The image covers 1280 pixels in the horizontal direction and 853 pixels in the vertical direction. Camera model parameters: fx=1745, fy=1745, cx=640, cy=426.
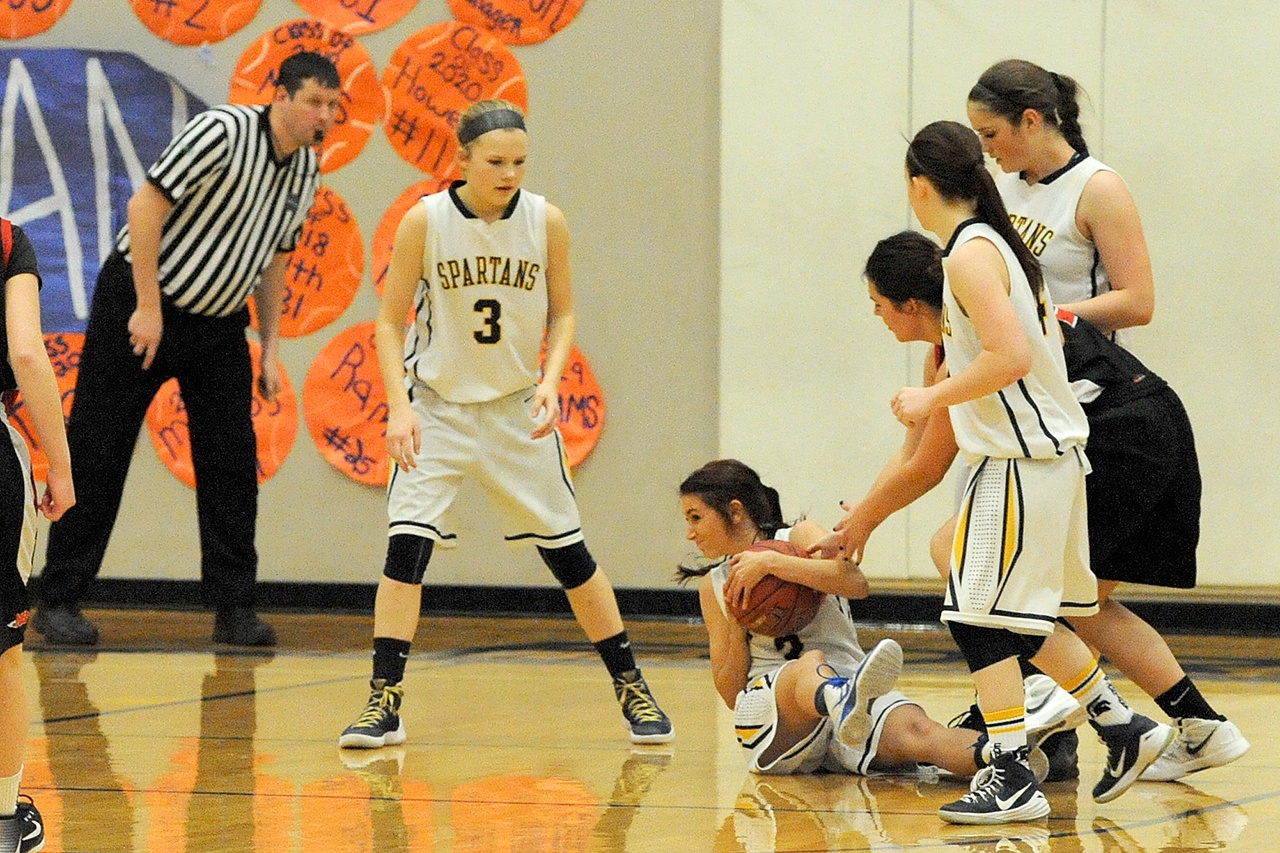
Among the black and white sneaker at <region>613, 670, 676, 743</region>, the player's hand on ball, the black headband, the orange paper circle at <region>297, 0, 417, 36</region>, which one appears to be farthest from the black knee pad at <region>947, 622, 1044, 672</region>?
the orange paper circle at <region>297, 0, 417, 36</region>

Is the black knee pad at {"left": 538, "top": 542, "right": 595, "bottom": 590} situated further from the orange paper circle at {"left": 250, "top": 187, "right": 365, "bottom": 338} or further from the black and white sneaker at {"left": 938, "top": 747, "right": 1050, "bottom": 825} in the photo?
the orange paper circle at {"left": 250, "top": 187, "right": 365, "bottom": 338}

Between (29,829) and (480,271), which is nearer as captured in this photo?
(29,829)

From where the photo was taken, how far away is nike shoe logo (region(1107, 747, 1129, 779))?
3318 millimetres

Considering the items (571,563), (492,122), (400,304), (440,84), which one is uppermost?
(440,84)

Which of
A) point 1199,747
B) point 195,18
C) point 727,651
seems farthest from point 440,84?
point 1199,747

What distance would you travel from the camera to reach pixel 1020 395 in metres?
3.17

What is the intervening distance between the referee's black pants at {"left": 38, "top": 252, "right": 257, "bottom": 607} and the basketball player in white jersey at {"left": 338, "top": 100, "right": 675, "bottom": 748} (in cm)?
195

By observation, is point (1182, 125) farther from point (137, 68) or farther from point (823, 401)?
point (137, 68)

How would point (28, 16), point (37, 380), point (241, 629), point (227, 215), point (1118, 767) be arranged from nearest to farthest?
point (37, 380)
point (1118, 767)
point (227, 215)
point (241, 629)
point (28, 16)

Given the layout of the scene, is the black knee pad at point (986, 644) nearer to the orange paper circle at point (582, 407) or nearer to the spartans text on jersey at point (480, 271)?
the spartans text on jersey at point (480, 271)

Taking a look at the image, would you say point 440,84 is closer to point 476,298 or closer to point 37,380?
point 476,298

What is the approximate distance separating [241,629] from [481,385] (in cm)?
235

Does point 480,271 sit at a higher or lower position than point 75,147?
lower

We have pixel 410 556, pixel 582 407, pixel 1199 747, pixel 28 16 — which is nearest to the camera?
pixel 1199 747
